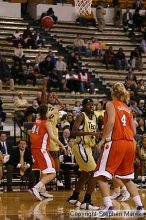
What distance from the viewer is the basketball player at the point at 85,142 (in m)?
13.0

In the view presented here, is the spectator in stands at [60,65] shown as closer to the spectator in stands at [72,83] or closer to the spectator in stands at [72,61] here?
the spectator in stands at [72,83]

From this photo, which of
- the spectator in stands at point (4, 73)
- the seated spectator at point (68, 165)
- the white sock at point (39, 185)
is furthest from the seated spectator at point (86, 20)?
the white sock at point (39, 185)

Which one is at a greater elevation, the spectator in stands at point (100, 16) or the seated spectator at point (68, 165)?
the spectator in stands at point (100, 16)

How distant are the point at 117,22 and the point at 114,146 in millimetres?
23634

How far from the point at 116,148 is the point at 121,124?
394 mm

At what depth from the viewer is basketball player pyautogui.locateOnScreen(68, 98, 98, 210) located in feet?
42.6

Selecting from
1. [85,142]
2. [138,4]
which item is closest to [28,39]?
[138,4]

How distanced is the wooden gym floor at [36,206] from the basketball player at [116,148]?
801 millimetres

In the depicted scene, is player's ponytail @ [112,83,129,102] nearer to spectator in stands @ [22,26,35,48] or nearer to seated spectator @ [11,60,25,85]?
seated spectator @ [11,60,25,85]

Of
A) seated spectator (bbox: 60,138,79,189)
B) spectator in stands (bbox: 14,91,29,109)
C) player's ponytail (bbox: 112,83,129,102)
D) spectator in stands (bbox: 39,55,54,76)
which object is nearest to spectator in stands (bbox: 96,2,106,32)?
spectator in stands (bbox: 39,55,54,76)

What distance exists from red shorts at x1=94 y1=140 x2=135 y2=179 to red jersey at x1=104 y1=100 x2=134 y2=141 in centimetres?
8

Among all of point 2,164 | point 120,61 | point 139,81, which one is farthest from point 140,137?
point 120,61

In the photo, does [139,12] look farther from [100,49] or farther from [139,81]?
[139,81]

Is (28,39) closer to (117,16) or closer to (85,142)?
(117,16)
